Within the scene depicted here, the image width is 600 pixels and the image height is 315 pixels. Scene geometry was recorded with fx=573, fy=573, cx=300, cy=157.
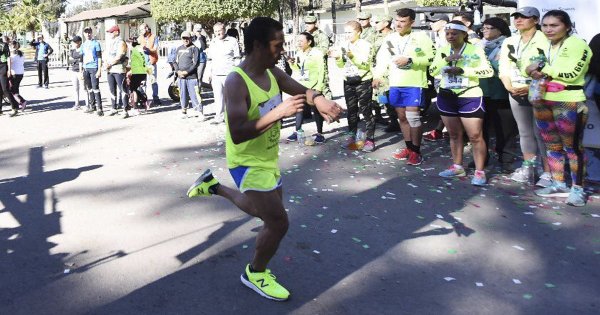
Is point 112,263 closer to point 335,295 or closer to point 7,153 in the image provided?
point 335,295

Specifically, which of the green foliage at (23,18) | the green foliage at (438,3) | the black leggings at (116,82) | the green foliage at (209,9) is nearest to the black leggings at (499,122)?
the black leggings at (116,82)

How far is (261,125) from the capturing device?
3.35 m

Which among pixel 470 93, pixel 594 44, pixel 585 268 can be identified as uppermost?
pixel 594 44

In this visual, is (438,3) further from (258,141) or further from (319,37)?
(258,141)

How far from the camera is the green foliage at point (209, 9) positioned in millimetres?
32219

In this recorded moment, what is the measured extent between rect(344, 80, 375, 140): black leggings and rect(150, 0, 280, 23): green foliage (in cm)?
2529

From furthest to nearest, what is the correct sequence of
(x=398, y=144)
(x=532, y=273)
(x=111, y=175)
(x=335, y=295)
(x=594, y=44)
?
(x=398, y=144) < (x=111, y=175) < (x=594, y=44) < (x=532, y=273) < (x=335, y=295)

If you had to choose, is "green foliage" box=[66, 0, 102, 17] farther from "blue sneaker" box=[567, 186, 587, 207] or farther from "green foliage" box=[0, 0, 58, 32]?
"blue sneaker" box=[567, 186, 587, 207]

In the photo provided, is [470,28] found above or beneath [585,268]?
above

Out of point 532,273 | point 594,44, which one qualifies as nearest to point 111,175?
point 532,273

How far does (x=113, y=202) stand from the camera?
6.06 meters

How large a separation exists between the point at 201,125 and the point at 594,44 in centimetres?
724

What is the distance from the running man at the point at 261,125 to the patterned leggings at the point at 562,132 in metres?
3.04

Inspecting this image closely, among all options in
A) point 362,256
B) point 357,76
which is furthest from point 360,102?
point 362,256
